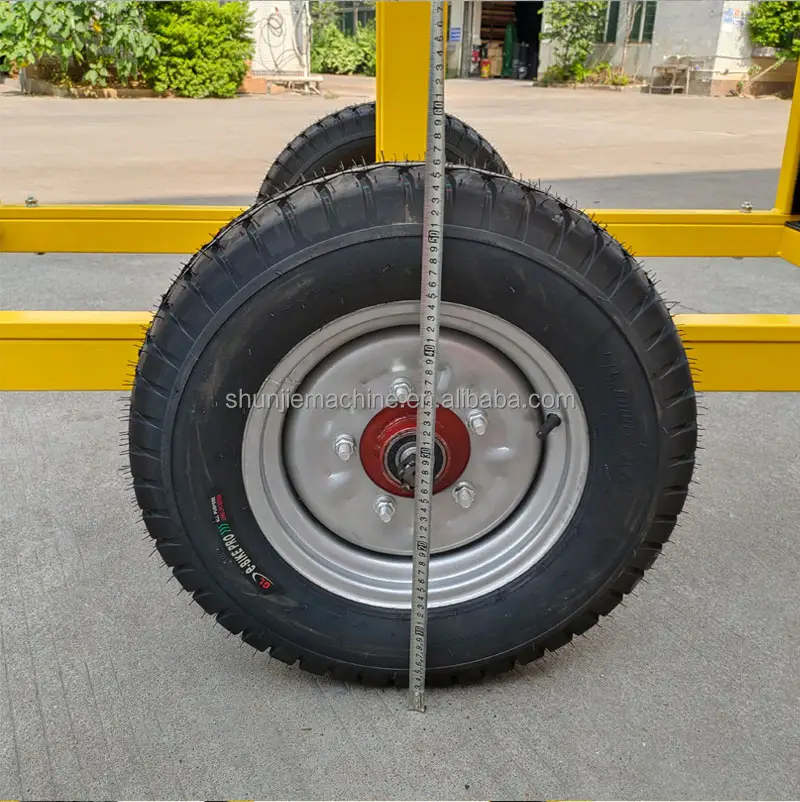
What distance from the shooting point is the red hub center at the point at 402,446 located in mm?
1657

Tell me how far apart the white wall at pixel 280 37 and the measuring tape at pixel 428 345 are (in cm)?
1837

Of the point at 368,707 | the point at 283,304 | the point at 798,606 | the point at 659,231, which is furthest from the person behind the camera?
the point at 659,231

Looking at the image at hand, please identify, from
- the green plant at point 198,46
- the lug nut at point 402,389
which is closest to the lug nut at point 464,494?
the lug nut at point 402,389

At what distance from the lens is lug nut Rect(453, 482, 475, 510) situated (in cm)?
170

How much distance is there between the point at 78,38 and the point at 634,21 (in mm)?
12936

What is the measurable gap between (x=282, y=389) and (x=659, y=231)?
6.86 ft

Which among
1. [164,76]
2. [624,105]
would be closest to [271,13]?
[164,76]

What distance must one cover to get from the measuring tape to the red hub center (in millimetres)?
84

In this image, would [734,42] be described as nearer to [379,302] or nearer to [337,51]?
[337,51]

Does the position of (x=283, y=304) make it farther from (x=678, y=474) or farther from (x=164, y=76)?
(x=164, y=76)

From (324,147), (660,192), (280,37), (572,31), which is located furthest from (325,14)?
(324,147)

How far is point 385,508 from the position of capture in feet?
5.58

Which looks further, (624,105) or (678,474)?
(624,105)

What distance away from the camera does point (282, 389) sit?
5.23 ft
